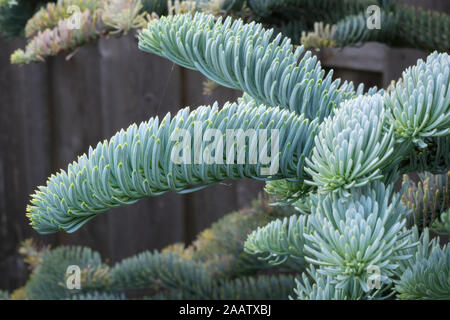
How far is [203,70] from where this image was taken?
0.34m

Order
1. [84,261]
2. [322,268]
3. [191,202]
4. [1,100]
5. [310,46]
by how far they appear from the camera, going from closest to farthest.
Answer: [322,268] → [310,46] → [84,261] → [191,202] → [1,100]

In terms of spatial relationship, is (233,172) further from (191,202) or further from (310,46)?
(191,202)

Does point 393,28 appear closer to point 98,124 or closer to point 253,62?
point 253,62

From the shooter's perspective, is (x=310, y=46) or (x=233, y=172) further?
(x=310, y=46)

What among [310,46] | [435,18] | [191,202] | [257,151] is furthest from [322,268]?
[191,202]

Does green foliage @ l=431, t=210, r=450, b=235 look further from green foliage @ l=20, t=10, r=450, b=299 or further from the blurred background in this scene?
the blurred background

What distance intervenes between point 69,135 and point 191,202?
1.07 feet

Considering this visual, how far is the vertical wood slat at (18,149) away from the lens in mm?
1308

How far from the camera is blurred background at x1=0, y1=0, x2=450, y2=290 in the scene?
113 cm
